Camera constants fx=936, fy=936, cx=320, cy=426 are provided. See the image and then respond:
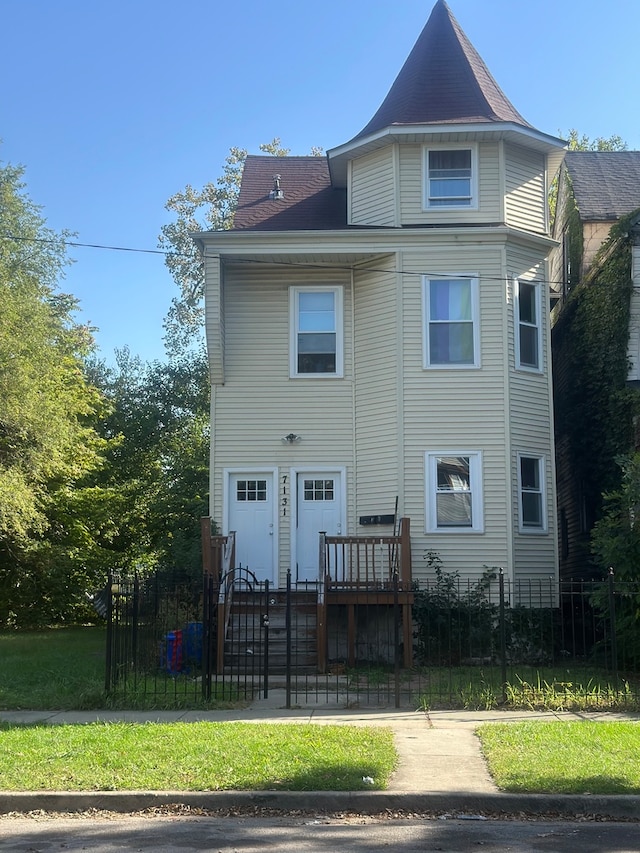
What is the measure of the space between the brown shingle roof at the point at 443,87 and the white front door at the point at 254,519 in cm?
750

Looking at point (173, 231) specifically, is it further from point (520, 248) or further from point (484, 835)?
point (484, 835)

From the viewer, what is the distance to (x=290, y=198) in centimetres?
2117

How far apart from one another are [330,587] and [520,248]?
26.2 ft

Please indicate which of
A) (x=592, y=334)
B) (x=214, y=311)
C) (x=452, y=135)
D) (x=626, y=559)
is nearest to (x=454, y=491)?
(x=626, y=559)

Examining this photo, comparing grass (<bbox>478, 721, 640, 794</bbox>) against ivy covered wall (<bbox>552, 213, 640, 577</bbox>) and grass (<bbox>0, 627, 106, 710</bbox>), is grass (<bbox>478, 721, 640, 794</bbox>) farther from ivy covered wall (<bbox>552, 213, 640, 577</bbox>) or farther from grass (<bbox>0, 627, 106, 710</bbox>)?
ivy covered wall (<bbox>552, 213, 640, 577</bbox>)

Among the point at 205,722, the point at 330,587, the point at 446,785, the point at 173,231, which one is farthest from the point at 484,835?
the point at 173,231

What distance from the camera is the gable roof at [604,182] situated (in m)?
22.7

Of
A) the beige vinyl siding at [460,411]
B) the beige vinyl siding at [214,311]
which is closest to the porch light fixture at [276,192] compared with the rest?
the beige vinyl siding at [214,311]

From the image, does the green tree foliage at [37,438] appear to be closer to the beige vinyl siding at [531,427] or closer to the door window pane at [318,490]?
the door window pane at [318,490]

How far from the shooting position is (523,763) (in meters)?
8.52

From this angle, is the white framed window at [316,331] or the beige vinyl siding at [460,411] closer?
the beige vinyl siding at [460,411]

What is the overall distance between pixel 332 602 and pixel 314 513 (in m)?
2.78

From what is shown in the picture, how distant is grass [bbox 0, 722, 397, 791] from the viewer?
7.86 metres

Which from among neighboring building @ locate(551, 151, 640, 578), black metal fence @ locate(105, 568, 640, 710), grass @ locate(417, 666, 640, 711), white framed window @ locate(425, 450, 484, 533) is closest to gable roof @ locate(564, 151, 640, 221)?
neighboring building @ locate(551, 151, 640, 578)
